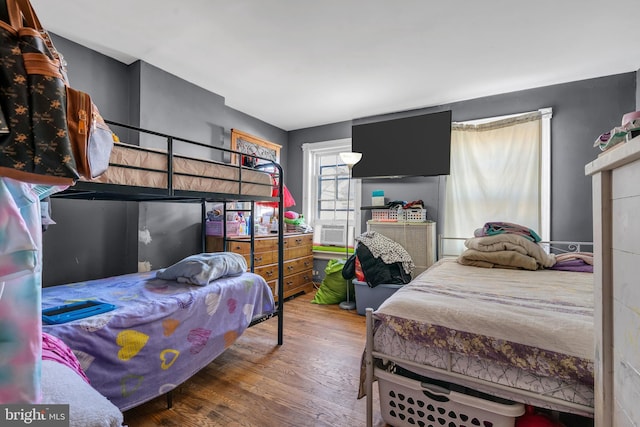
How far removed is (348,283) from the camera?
3391mm

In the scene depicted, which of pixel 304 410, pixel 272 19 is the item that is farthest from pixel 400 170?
pixel 304 410

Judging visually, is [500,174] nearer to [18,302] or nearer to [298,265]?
[298,265]

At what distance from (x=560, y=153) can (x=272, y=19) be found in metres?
3.08

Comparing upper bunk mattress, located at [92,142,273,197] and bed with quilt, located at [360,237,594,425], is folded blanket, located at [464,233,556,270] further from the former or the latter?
upper bunk mattress, located at [92,142,273,197]

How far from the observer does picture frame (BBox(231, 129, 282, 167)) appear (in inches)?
143

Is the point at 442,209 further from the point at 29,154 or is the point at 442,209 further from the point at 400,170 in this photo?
the point at 29,154

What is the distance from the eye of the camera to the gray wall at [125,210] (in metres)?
2.27

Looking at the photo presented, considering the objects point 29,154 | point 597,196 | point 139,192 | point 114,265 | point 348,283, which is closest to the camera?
point 29,154

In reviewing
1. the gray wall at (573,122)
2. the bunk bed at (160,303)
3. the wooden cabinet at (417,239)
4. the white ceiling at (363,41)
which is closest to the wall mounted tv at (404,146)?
the white ceiling at (363,41)

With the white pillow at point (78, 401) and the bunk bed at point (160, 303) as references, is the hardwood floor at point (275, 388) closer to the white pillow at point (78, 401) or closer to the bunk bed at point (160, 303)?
the bunk bed at point (160, 303)

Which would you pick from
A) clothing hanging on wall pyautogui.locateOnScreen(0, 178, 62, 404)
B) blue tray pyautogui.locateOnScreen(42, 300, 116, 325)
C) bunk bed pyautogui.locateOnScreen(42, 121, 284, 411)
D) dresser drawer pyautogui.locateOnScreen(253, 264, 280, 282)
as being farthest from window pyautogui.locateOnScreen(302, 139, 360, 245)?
clothing hanging on wall pyautogui.locateOnScreen(0, 178, 62, 404)

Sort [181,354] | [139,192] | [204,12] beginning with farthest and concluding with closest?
1. [204,12]
2. [181,354]
3. [139,192]

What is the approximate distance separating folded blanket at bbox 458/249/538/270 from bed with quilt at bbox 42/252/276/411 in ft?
5.43

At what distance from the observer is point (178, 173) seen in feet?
5.41
